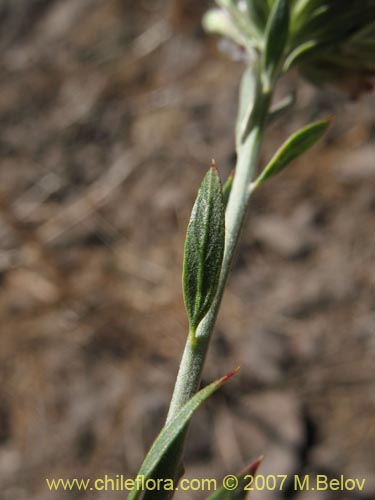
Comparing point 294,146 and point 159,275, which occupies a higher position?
point 294,146

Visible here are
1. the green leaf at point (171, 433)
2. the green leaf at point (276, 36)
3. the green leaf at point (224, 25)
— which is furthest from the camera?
the green leaf at point (224, 25)

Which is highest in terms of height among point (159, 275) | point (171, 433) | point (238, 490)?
point (171, 433)

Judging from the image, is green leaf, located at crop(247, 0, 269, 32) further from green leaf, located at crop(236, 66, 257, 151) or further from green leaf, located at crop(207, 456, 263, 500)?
green leaf, located at crop(207, 456, 263, 500)

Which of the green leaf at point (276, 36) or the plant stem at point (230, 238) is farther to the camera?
the green leaf at point (276, 36)

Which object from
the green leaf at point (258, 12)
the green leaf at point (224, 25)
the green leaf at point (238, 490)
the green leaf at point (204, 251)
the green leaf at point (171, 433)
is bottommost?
the green leaf at point (238, 490)

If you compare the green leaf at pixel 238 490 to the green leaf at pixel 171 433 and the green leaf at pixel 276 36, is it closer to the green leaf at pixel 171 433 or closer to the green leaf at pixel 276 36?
the green leaf at pixel 171 433

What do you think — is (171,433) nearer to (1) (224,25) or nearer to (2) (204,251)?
(2) (204,251)

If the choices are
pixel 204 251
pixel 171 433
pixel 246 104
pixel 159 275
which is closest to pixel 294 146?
pixel 246 104

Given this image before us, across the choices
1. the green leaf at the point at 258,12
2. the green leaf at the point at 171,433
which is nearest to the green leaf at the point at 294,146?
the green leaf at the point at 258,12
